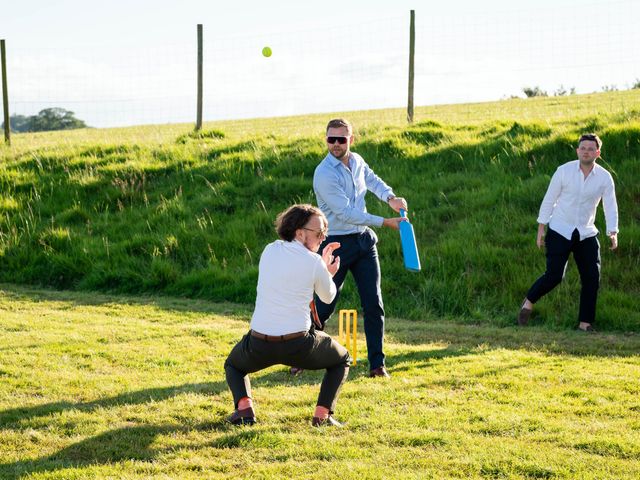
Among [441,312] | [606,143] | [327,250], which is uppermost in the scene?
[606,143]

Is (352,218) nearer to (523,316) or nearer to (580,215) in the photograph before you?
(580,215)

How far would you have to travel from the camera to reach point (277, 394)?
695 centimetres

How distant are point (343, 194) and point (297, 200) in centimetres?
731

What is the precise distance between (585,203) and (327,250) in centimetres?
466

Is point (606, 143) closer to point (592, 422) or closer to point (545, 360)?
point (545, 360)

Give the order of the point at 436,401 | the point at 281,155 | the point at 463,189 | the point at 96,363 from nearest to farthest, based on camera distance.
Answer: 1. the point at 436,401
2. the point at 96,363
3. the point at 463,189
4. the point at 281,155

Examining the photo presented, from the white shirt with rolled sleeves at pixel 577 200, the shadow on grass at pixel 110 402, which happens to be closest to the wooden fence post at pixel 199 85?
the white shirt with rolled sleeves at pixel 577 200

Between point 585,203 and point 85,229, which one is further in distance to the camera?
point 85,229

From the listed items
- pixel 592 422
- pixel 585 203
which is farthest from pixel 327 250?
pixel 585 203

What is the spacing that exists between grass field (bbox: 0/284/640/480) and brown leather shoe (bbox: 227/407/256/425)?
0.08 m

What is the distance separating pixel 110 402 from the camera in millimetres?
6762

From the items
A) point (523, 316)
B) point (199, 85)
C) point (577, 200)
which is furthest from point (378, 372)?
point (199, 85)

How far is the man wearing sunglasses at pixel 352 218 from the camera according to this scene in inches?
286

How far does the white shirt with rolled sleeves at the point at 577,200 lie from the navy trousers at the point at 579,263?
0.34ft
